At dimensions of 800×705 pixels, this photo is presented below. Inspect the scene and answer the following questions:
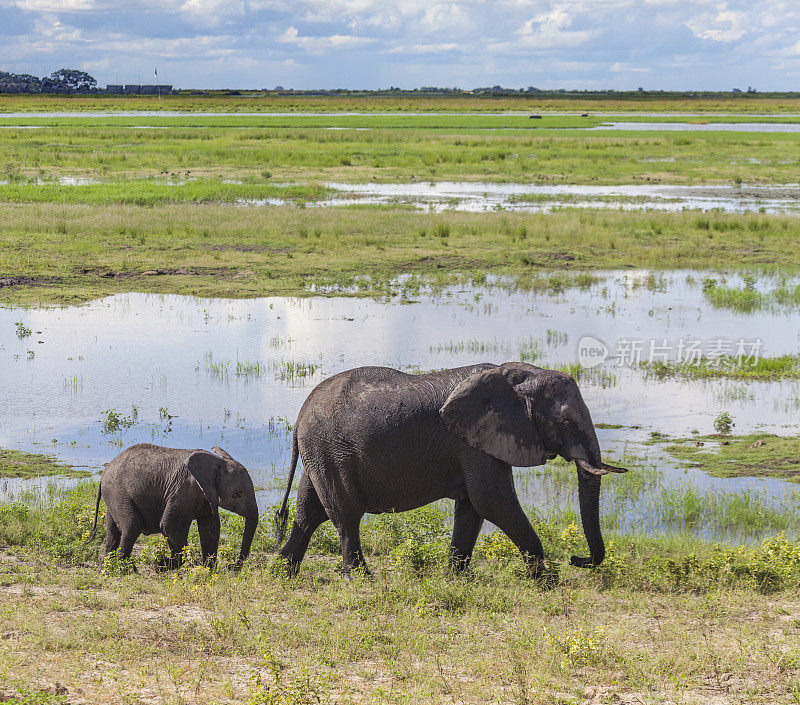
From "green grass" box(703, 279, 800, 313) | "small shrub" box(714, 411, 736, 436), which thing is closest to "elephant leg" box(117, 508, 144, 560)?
"small shrub" box(714, 411, 736, 436)

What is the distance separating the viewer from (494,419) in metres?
7.27

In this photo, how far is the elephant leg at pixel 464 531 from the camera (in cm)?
769

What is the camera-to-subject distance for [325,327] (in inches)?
712

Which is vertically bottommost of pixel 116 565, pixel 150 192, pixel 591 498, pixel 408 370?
pixel 116 565

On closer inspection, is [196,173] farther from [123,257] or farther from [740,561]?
[740,561]

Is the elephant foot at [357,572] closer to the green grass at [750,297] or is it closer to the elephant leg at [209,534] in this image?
the elephant leg at [209,534]

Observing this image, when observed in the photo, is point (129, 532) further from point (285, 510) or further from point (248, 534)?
point (285, 510)

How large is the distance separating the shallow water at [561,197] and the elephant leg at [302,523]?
23.5 m

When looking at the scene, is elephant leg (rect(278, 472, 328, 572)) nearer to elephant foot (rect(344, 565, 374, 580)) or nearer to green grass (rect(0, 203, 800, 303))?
elephant foot (rect(344, 565, 374, 580))

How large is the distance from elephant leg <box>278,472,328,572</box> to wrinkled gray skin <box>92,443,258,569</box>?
32 centimetres

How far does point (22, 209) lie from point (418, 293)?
13956mm

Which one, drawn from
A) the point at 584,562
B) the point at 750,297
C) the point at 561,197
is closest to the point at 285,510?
the point at 584,562

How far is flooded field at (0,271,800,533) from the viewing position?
38.8 ft

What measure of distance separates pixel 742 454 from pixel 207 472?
6.61 m
